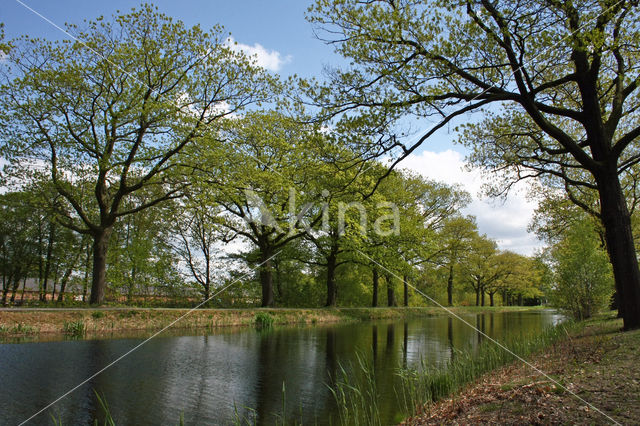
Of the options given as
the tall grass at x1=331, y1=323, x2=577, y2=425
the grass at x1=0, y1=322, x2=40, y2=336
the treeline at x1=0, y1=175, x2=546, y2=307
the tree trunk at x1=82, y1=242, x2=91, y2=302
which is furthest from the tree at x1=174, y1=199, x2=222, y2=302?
the tall grass at x1=331, y1=323, x2=577, y2=425

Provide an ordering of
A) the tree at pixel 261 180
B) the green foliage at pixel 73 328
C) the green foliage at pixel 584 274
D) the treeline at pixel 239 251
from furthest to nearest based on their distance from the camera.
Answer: the treeline at pixel 239 251
the tree at pixel 261 180
the green foliage at pixel 584 274
the green foliage at pixel 73 328

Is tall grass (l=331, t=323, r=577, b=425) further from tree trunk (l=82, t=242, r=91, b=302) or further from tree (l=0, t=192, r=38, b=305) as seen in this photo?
tree (l=0, t=192, r=38, b=305)

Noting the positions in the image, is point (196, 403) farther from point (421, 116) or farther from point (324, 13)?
point (324, 13)

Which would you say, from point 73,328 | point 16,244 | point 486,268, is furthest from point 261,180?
point 486,268

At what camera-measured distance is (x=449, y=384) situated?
6.96m

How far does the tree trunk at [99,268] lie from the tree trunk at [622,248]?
1831 centimetres

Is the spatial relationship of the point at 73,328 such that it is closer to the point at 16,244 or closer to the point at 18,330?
the point at 18,330

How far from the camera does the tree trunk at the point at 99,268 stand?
17.9m

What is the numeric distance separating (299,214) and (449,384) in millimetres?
17932

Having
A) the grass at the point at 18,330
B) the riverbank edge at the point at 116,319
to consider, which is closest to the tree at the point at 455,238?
the riverbank edge at the point at 116,319

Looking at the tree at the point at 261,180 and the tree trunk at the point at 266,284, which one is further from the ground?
the tree at the point at 261,180

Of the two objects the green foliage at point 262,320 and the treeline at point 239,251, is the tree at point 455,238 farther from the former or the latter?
the green foliage at point 262,320

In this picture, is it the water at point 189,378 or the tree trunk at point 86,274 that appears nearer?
the water at point 189,378

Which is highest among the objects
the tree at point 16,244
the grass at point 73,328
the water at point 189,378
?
the tree at point 16,244
